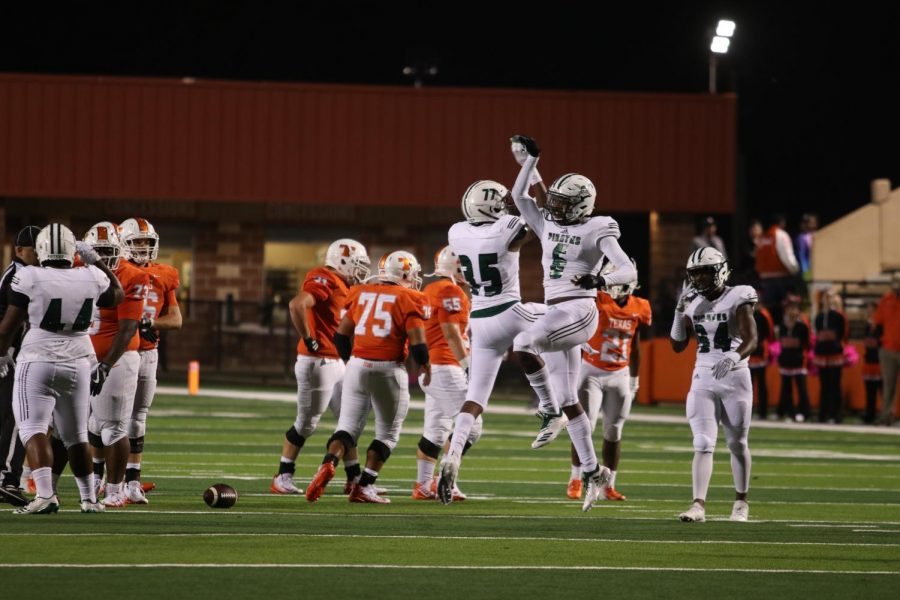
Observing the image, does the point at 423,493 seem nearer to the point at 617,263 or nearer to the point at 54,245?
the point at 617,263

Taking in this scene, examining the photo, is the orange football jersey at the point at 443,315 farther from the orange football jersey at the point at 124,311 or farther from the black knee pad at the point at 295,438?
the orange football jersey at the point at 124,311

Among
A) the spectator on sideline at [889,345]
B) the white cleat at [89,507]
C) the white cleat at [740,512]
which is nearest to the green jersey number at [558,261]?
the white cleat at [740,512]

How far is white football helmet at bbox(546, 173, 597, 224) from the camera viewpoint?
1084cm

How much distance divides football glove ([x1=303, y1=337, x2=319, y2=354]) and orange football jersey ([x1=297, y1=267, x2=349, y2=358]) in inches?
2.2

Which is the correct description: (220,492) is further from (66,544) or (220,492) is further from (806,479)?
(806,479)

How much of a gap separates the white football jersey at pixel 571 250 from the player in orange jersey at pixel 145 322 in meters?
2.73

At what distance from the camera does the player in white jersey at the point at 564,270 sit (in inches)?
428

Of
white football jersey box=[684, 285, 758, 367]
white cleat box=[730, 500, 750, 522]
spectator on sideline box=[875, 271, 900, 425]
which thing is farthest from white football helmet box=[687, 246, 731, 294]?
spectator on sideline box=[875, 271, 900, 425]

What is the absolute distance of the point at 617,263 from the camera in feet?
35.1

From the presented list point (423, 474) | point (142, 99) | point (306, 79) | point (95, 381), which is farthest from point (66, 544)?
point (306, 79)

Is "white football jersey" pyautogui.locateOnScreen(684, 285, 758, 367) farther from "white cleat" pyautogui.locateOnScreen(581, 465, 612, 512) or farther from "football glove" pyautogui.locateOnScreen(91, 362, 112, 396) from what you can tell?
"football glove" pyautogui.locateOnScreen(91, 362, 112, 396)

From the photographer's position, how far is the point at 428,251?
109 ft

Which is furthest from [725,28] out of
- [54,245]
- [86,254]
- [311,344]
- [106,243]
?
[54,245]

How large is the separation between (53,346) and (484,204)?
317 centimetres
